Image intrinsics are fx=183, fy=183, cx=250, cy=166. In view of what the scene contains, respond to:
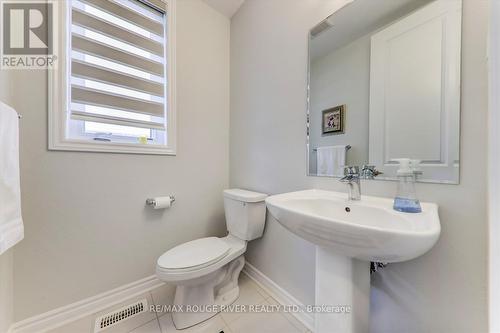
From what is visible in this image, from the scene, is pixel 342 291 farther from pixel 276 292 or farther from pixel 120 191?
pixel 120 191

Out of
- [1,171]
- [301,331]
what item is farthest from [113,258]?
[301,331]

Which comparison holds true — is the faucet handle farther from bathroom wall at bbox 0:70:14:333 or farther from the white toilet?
bathroom wall at bbox 0:70:14:333

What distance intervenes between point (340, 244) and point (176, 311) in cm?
107

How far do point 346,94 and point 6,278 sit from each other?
1.92 meters

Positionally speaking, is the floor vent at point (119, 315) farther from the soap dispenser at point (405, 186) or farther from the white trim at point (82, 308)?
the soap dispenser at point (405, 186)

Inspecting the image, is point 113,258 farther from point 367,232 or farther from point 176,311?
point 367,232

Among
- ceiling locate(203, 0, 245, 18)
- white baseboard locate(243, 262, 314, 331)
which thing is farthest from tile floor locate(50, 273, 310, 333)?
ceiling locate(203, 0, 245, 18)

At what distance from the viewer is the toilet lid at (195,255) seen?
0.99m

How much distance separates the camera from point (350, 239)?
0.51 metres

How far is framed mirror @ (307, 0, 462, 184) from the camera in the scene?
2.09ft

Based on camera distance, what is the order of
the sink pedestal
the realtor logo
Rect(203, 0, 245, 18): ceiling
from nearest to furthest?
the sink pedestal
the realtor logo
Rect(203, 0, 245, 18): ceiling

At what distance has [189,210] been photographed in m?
1.52

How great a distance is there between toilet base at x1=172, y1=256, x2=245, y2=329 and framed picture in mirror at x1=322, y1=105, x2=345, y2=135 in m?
1.08

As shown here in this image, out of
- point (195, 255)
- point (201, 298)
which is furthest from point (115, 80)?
point (201, 298)
